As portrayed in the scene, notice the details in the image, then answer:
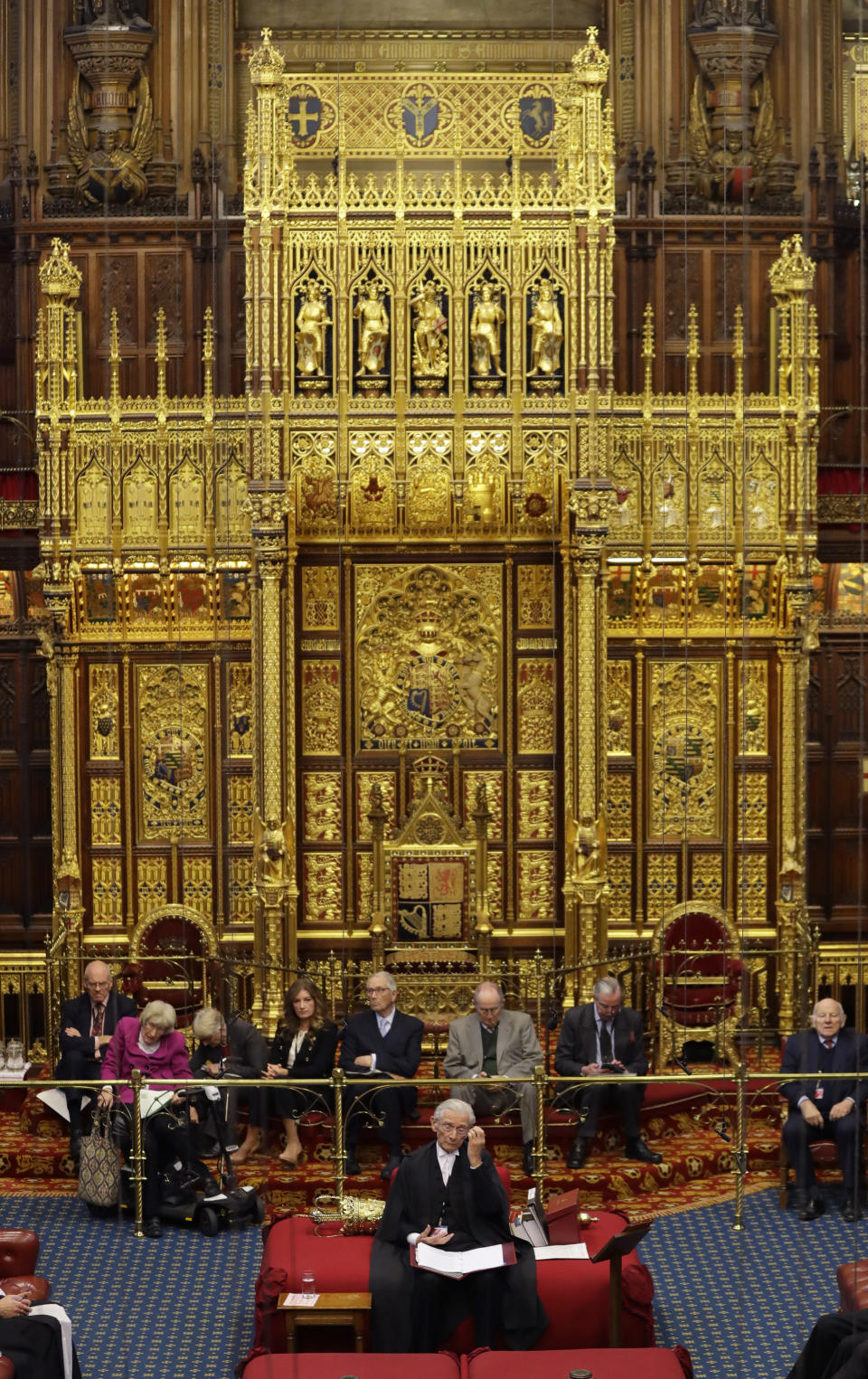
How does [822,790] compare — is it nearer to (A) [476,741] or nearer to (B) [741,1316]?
(A) [476,741]

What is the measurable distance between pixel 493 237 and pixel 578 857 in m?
3.81

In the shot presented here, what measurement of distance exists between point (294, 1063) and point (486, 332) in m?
4.51

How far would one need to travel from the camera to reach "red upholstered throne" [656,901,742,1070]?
1348 centimetres

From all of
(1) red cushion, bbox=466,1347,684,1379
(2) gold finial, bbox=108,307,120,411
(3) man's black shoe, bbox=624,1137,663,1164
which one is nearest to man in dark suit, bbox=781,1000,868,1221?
(3) man's black shoe, bbox=624,1137,663,1164

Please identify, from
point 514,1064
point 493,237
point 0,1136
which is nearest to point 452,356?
point 493,237

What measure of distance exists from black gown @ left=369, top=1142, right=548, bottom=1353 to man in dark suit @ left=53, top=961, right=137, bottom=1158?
8.70 feet

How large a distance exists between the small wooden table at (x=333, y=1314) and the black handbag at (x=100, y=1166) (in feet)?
6.97

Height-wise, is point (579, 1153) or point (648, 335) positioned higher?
point (648, 335)

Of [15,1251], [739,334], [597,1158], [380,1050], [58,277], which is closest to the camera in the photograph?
[15,1251]

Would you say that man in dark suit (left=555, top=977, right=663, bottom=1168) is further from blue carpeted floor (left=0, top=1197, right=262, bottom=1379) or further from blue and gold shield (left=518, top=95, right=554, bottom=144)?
blue and gold shield (left=518, top=95, right=554, bottom=144)

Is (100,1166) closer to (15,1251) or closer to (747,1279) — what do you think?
(15,1251)

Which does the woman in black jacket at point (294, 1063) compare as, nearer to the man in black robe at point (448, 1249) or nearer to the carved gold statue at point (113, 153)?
the man in black robe at point (448, 1249)

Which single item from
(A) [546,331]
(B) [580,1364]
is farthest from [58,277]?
(B) [580,1364]

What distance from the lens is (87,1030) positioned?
1206 centimetres
